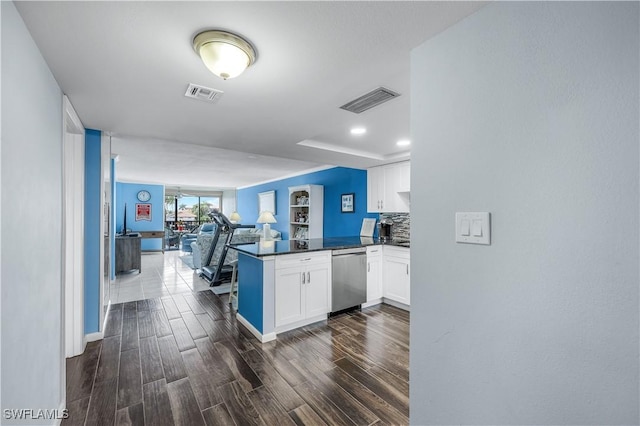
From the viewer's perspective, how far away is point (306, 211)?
6.64m

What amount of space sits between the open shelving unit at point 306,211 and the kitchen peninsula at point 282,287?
245cm

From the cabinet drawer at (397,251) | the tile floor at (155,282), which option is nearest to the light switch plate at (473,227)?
the cabinet drawer at (397,251)

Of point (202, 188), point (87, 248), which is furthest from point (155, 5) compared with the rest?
point (202, 188)

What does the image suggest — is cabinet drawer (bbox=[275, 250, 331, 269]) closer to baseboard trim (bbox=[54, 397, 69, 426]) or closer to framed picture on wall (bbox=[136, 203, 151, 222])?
baseboard trim (bbox=[54, 397, 69, 426])

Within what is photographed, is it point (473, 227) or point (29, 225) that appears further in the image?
point (29, 225)

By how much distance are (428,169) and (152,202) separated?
9.34 m

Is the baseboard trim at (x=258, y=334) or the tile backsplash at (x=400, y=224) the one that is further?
the tile backsplash at (x=400, y=224)

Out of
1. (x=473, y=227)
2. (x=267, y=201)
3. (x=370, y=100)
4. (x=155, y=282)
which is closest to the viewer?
(x=473, y=227)

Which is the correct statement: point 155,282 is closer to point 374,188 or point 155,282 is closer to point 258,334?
point 258,334

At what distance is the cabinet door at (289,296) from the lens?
115 inches

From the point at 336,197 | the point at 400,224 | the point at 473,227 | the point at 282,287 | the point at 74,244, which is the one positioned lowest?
the point at 282,287

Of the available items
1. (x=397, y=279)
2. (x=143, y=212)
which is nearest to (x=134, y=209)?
(x=143, y=212)

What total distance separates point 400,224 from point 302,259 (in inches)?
80.2

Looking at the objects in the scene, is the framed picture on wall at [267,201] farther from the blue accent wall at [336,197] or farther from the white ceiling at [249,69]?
the white ceiling at [249,69]
